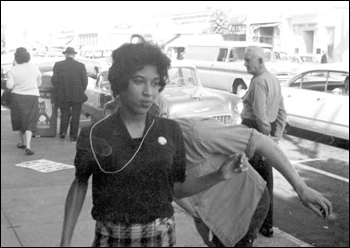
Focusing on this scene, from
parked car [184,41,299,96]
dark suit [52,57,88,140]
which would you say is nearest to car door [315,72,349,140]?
parked car [184,41,299,96]

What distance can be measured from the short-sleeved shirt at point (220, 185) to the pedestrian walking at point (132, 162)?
18 centimetres

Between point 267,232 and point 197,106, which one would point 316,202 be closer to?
point 197,106

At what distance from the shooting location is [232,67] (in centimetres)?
551

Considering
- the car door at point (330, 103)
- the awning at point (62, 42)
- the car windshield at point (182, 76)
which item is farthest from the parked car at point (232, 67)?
the awning at point (62, 42)

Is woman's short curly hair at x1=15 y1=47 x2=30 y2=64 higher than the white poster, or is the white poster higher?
woman's short curly hair at x1=15 y1=47 x2=30 y2=64

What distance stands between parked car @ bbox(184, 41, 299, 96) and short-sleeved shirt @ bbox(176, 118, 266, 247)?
36.2 inches

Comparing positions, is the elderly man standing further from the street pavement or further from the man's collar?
the street pavement

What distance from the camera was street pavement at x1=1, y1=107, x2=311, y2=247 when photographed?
362 centimetres

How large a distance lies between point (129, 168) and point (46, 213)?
107 inches

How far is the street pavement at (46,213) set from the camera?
142 inches

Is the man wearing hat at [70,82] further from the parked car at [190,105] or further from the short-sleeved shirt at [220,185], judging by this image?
the short-sleeved shirt at [220,185]

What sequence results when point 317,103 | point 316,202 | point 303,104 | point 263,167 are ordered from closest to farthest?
point 316,202
point 317,103
point 303,104
point 263,167

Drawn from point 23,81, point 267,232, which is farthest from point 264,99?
point 267,232

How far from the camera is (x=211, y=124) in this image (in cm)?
171
